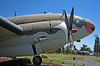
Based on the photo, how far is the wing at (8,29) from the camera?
23.5 feet

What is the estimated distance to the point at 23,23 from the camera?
966 centimetres

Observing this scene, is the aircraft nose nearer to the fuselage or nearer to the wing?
the fuselage

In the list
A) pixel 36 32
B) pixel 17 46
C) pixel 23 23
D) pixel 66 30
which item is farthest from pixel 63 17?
pixel 17 46

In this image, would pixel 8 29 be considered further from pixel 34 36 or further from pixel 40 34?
pixel 40 34

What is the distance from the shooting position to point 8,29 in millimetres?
7809

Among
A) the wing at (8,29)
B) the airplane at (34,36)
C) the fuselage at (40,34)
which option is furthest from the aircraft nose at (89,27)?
the wing at (8,29)

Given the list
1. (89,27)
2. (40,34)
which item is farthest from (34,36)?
(89,27)

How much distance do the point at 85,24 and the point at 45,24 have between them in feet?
14.2

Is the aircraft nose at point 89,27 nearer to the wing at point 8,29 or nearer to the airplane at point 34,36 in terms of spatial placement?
the airplane at point 34,36

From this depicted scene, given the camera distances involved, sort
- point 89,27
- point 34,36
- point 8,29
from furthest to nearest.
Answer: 1. point 89,27
2. point 34,36
3. point 8,29

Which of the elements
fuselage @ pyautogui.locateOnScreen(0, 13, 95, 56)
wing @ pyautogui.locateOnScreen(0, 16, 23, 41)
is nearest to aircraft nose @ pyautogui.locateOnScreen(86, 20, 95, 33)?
fuselage @ pyautogui.locateOnScreen(0, 13, 95, 56)

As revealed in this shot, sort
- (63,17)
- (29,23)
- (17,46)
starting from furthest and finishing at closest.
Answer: (63,17) < (29,23) < (17,46)

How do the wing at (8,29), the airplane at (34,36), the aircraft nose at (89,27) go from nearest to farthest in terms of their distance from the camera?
the wing at (8,29) < the airplane at (34,36) < the aircraft nose at (89,27)

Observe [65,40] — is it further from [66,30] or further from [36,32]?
[36,32]
